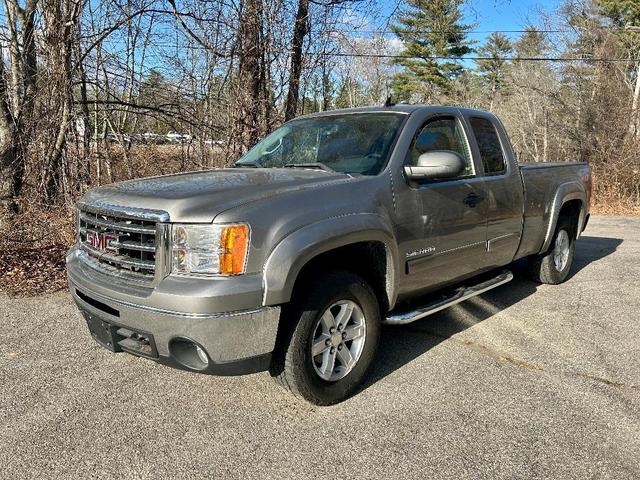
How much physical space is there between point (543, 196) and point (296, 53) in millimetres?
6022

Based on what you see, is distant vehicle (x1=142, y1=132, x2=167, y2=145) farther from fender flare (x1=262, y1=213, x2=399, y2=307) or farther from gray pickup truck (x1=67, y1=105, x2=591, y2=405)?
fender flare (x1=262, y1=213, x2=399, y2=307)

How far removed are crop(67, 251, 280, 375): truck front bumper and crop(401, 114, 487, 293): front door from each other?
1.28 meters

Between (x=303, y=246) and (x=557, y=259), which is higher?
(x=303, y=246)

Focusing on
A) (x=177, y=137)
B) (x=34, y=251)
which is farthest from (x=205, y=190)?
(x=177, y=137)

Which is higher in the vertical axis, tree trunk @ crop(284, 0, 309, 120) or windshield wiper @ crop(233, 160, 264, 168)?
tree trunk @ crop(284, 0, 309, 120)

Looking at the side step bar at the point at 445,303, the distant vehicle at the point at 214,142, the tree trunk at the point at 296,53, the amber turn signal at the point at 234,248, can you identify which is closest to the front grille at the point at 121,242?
the amber turn signal at the point at 234,248

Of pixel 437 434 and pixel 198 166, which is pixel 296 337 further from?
pixel 198 166

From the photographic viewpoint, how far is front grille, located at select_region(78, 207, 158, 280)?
9.38 feet

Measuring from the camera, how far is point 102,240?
10.4 ft

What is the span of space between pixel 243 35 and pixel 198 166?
2353 millimetres

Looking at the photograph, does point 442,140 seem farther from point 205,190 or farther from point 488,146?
point 205,190

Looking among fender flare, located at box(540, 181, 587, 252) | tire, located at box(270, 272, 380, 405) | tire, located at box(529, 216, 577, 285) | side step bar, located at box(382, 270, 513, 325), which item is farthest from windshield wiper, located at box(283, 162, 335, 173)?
tire, located at box(529, 216, 577, 285)

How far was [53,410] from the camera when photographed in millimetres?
3199

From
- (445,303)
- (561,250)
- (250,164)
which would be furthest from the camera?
(561,250)
